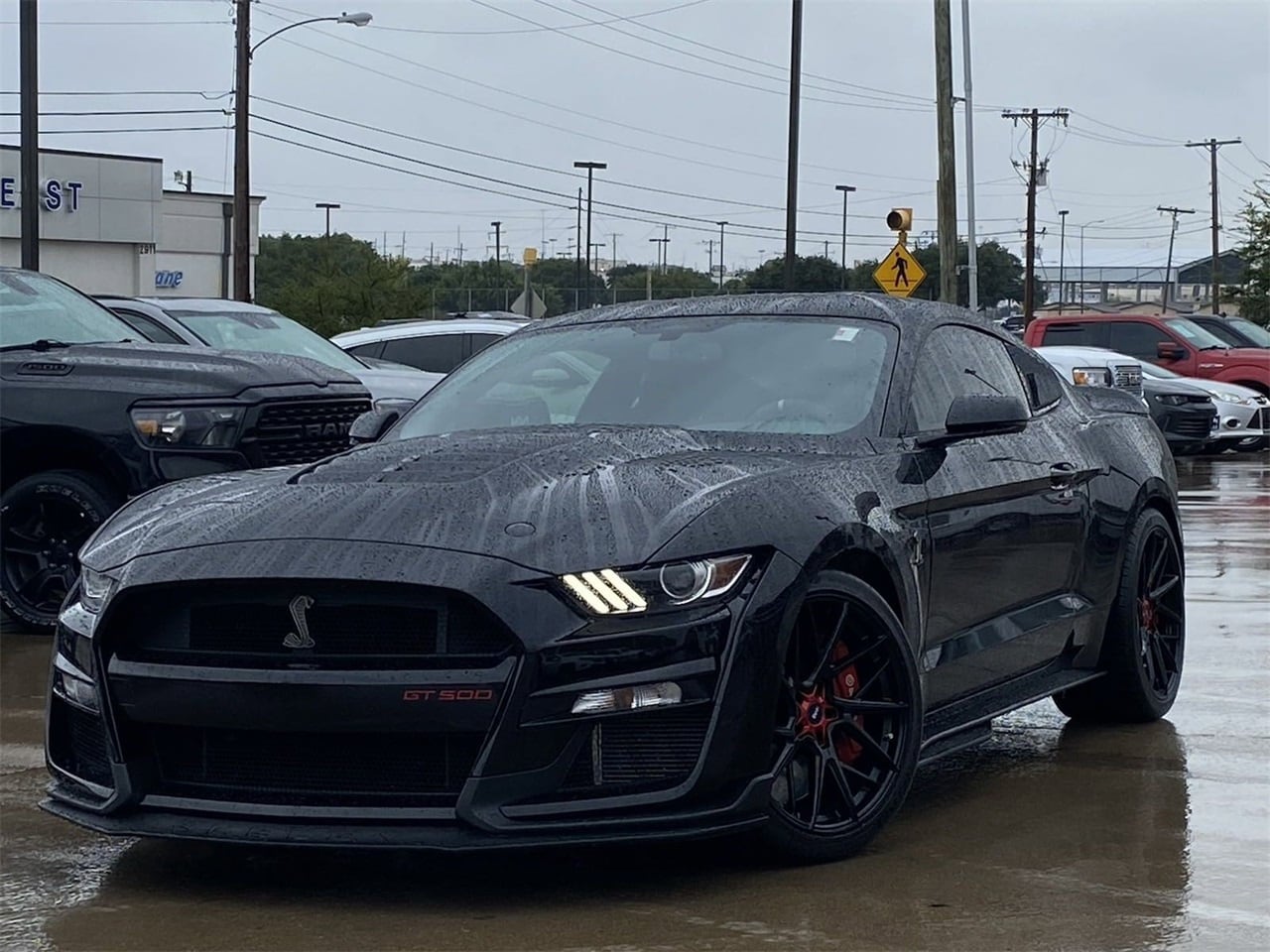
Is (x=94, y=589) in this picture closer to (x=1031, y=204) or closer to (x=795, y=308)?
(x=795, y=308)

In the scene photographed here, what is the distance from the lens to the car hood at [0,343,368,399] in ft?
30.3

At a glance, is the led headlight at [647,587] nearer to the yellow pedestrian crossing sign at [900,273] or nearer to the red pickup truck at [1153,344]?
the red pickup truck at [1153,344]

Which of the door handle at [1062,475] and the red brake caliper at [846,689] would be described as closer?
the red brake caliper at [846,689]

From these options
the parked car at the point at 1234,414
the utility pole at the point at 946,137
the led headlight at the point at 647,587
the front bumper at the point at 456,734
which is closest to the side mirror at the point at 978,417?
the front bumper at the point at 456,734

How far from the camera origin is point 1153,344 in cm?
2859

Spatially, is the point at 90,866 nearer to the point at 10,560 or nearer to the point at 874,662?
the point at 874,662

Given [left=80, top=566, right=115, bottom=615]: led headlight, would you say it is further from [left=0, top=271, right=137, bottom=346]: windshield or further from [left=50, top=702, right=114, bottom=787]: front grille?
[left=0, top=271, right=137, bottom=346]: windshield

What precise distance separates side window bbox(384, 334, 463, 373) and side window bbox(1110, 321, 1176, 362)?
13158 millimetres

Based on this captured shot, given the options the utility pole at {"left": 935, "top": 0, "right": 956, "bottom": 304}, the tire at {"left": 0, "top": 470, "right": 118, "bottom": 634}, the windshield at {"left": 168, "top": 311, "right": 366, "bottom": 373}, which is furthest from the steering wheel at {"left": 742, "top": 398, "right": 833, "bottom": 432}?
the utility pole at {"left": 935, "top": 0, "right": 956, "bottom": 304}

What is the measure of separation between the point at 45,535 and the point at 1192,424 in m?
18.3

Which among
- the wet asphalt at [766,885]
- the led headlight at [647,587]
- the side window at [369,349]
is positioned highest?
the side window at [369,349]

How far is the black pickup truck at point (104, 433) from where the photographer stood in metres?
9.16

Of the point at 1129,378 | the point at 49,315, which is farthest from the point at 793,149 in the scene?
the point at 49,315

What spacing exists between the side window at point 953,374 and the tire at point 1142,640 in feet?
2.45
